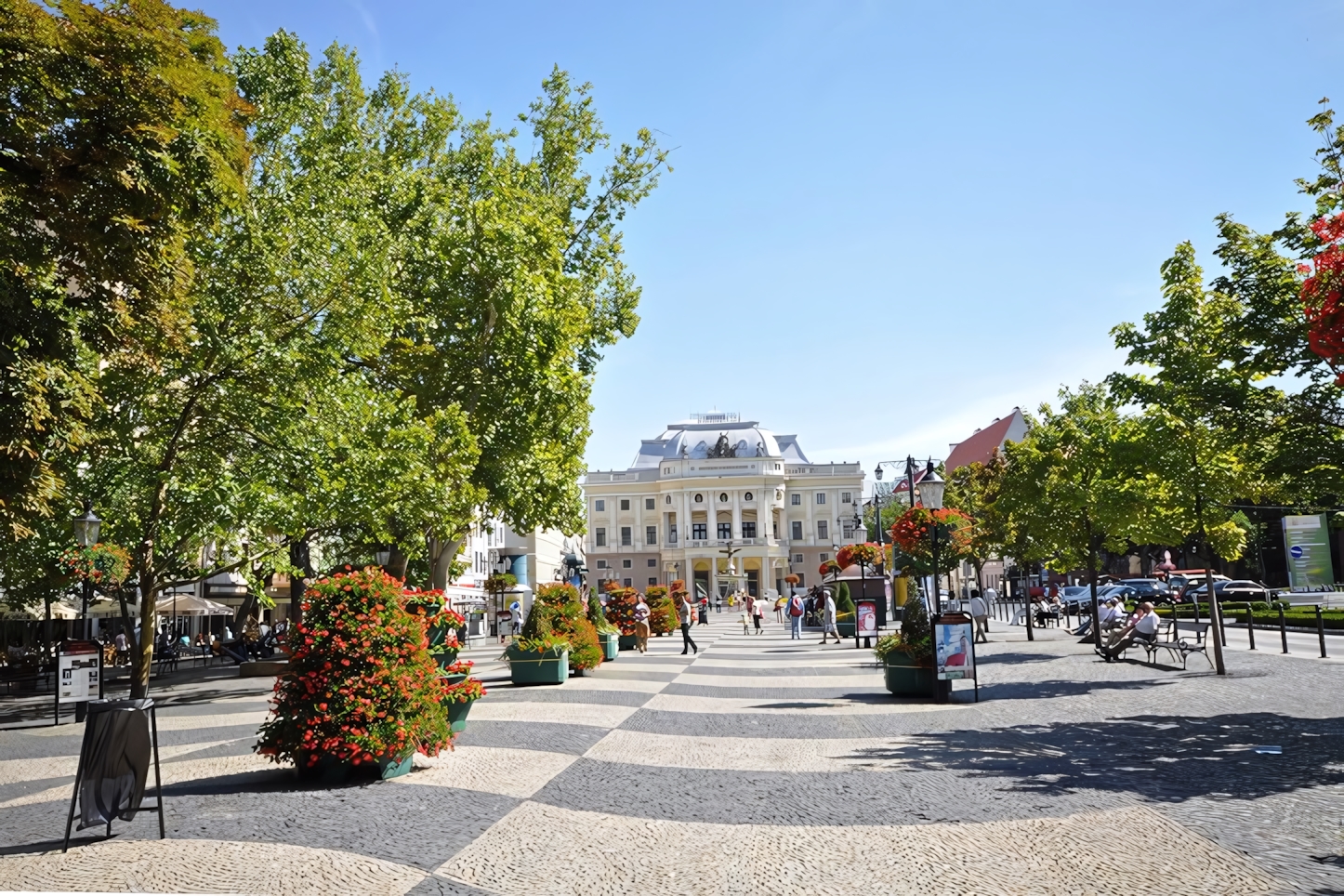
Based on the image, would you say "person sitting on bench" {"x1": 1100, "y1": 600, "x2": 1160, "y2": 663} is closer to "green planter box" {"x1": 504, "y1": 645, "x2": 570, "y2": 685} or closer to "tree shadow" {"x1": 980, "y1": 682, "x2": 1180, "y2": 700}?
"tree shadow" {"x1": 980, "y1": 682, "x2": 1180, "y2": 700}

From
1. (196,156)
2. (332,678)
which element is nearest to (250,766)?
(332,678)

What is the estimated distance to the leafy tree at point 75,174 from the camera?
7289mm

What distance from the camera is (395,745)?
29.7ft

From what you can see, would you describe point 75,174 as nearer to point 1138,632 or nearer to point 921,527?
point 921,527

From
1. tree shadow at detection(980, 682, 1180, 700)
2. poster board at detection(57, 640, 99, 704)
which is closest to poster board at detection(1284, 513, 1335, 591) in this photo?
tree shadow at detection(980, 682, 1180, 700)

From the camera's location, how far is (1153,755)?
971 cm

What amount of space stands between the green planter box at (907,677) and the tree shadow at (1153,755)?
11.9ft

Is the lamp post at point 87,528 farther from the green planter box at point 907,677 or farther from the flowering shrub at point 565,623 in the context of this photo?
the green planter box at point 907,677

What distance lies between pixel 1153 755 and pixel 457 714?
761 cm

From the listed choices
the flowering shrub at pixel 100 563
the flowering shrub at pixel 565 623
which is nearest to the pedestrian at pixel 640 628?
the flowering shrub at pixel 565 623

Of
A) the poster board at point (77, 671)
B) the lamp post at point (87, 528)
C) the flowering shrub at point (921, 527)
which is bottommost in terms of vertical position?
the poster board at point (77, 671)

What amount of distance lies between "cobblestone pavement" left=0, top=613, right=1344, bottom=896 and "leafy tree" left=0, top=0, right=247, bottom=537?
3.11 metres

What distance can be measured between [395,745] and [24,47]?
633cm

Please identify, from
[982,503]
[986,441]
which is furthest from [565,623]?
[986,441]
